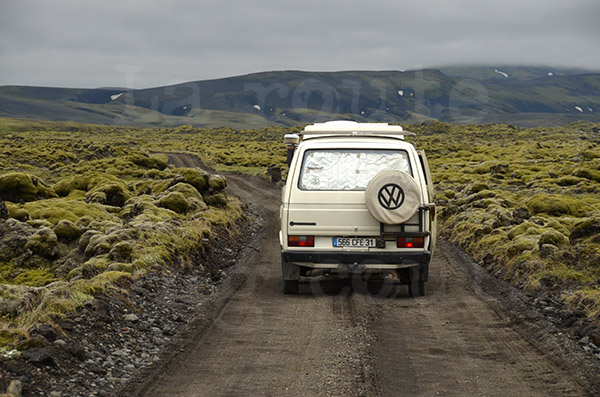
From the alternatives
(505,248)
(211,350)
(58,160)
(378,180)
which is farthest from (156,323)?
(58,160)

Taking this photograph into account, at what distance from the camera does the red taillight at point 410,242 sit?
35.9ft

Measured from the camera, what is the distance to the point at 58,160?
5766 centimetres

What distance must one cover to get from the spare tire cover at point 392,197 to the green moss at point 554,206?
43.3 ft

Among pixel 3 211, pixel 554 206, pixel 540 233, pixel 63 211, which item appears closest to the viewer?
pixel 540 233

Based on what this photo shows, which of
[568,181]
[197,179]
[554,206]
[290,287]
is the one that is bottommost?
[568,181]

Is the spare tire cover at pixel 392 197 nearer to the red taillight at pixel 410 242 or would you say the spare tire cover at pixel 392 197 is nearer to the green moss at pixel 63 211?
the red taillight at pixel 410 242

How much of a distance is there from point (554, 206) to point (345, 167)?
13427 millimetres

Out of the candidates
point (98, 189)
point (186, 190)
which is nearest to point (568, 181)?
point (186, 190)

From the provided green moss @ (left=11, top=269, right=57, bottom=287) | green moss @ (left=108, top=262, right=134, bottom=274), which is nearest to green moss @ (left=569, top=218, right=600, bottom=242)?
green moss @ (left=108, top=262, right=134, bottom=274)

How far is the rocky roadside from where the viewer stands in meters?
6.46

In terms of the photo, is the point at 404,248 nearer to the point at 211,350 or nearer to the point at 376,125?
the point at 376,125

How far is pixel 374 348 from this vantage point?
8.02m

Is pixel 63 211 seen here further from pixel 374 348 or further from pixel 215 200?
pixel 374 348

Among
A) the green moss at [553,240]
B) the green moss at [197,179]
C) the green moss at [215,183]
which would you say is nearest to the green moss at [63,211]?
the green moss at [197,179]
